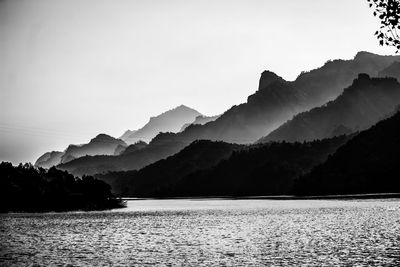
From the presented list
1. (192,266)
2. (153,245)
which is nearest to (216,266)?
(192,266)

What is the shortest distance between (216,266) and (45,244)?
180ft

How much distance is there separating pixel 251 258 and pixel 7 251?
4769 centimetres

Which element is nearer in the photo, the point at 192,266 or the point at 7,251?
the point at 192,266

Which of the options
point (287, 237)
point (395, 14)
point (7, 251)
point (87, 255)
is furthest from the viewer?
point (287, 237)

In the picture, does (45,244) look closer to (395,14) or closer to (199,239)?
(199,239)

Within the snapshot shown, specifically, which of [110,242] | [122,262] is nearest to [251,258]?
[122,262]

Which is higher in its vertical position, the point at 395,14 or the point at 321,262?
the point at 395,14

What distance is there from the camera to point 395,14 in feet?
134

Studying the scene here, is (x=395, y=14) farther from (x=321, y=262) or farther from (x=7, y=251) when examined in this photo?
(x=7, y=251)

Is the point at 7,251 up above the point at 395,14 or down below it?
below

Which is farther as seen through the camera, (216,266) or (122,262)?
(122,262)

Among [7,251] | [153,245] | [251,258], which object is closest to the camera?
[251,258]

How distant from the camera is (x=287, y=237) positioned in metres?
112

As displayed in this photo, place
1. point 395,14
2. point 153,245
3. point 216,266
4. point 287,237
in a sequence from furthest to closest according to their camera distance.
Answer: point 287,237 → point 153,245 → point 216,266 → point 395,14
